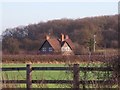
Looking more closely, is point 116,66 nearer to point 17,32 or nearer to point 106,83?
point 106,83

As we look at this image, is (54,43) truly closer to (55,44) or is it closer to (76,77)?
(55,44)

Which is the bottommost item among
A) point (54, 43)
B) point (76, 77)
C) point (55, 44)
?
point (76, 77)

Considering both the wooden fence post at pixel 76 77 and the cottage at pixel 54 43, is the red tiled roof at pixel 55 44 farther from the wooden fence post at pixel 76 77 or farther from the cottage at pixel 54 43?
the wooden fence post at pixel 76 77

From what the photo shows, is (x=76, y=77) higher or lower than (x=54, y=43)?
lower

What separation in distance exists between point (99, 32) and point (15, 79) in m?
75.3

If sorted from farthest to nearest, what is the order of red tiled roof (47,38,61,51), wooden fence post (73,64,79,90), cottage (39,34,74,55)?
red tiled roof (47,38,61,51)
cottage (39,34,74,55)
wooden fence post (73,64,79,90)

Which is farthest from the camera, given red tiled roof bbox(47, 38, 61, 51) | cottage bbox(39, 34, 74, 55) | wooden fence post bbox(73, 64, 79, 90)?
red tiled roof bbox(47, 38, 61, 51)

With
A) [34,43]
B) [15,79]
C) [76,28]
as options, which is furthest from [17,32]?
[15,79]

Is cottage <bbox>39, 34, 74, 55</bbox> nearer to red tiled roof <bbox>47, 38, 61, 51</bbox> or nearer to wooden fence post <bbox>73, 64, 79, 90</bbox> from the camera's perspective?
red tiled roof <bbox>47, 38, 61, 51</bbox>

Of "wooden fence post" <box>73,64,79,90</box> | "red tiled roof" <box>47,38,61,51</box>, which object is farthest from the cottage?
"wooden fence post" <box>73,64,79,90</box>

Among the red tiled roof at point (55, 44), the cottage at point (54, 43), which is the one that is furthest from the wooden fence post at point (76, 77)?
the red tiled roof at point (55, 44)

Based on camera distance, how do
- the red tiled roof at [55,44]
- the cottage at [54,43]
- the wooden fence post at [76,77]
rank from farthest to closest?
the red tiled roof at [55,44] → the cottage at [54,43] → the wooden fence post at [76,77]

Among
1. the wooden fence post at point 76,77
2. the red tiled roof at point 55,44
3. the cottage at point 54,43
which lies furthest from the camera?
the red tiled roof at point 55,44

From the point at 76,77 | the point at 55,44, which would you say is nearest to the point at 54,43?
the point at 55,44
